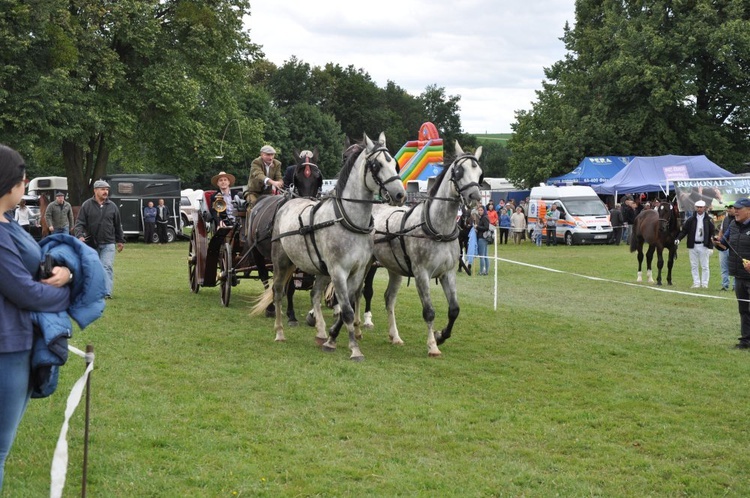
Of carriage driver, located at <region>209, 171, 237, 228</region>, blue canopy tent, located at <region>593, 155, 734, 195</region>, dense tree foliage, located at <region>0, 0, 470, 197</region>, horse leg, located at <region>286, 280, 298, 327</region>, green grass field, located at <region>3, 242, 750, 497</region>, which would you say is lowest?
green grass field, located at <region>3, 242, 750, 497</region>

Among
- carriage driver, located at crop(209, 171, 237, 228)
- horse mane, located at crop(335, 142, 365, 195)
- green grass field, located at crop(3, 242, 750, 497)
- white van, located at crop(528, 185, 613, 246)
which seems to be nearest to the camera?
green grass field, located at crop(3, 242, 750, 497)

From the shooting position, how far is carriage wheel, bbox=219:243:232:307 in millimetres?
13781

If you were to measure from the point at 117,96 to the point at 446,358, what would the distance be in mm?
29362

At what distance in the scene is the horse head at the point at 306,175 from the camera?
1228cm

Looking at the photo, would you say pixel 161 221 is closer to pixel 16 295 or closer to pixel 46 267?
pixel 46 267

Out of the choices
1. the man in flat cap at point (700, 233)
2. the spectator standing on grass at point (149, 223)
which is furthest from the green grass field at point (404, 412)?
the spectator standing on grass at point (149, 223)

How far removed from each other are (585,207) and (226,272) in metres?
26.7

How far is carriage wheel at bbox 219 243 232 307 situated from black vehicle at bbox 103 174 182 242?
934 inches

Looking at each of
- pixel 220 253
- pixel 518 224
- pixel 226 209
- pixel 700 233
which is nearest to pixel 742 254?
pixel 226 209

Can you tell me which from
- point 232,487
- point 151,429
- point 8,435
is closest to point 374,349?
point 151,429

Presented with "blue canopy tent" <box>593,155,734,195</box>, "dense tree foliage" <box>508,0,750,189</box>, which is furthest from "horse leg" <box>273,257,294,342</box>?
"dense tree foliage" <box>508,0,750,189</box>

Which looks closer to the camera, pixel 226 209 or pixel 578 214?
pixel 226 209

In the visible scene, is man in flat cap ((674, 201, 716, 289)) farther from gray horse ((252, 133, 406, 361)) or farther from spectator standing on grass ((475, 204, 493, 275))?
gray horse ((252, 133, 406, 361))

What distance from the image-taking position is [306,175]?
12305mm
